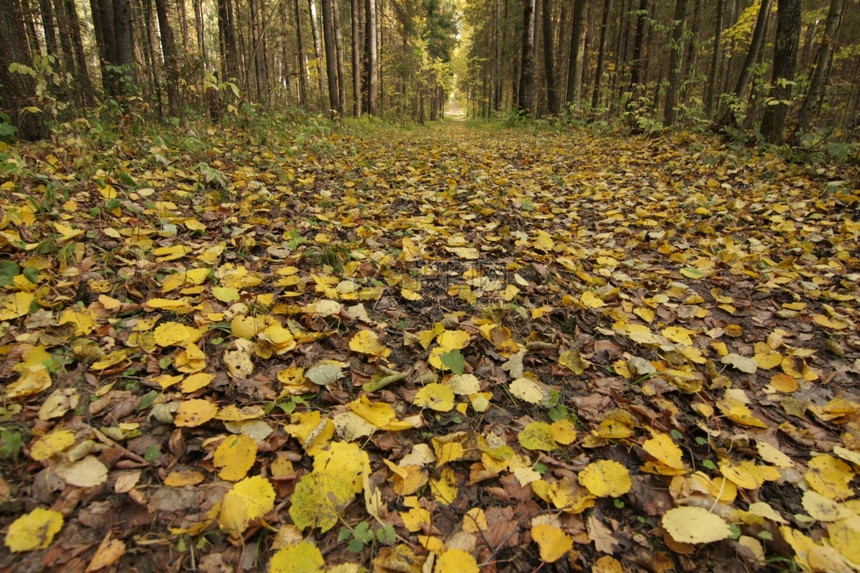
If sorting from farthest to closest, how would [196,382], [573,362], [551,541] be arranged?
1. [573,362]
2. [196,382]
3. [551,541]

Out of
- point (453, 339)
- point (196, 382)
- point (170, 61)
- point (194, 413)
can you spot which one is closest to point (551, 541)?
point (453, 339)

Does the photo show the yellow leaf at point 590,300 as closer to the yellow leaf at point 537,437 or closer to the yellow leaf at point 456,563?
the yellow leaf at point 537,437

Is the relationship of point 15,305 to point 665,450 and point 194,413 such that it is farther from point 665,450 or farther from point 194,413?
point 665,450

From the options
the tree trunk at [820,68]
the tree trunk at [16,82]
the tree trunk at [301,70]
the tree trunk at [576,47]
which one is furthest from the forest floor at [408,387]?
the tree trunk at [301,70]

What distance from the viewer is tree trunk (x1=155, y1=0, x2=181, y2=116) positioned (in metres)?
5.16

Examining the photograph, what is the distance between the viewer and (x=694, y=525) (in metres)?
0.99

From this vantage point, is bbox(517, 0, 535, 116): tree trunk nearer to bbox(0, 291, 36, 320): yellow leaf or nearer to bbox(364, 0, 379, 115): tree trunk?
bbox(364, 0, 379, 115): tree trunk

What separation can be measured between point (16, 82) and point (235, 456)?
4.00 m

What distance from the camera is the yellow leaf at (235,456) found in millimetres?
1089

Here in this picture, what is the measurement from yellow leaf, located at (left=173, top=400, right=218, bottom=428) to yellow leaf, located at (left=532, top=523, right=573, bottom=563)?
948 millimetres

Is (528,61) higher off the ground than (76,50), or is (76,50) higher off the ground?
(528,61)

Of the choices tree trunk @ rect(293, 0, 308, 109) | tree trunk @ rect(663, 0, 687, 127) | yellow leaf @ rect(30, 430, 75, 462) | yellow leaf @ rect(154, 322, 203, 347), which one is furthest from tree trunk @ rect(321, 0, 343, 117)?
yellow leaf @ rect(30, 430, 75, 462)

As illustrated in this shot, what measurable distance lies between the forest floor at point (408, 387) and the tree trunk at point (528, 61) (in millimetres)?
7840

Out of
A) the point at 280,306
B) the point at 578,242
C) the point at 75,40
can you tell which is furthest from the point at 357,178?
the point at 75,40
